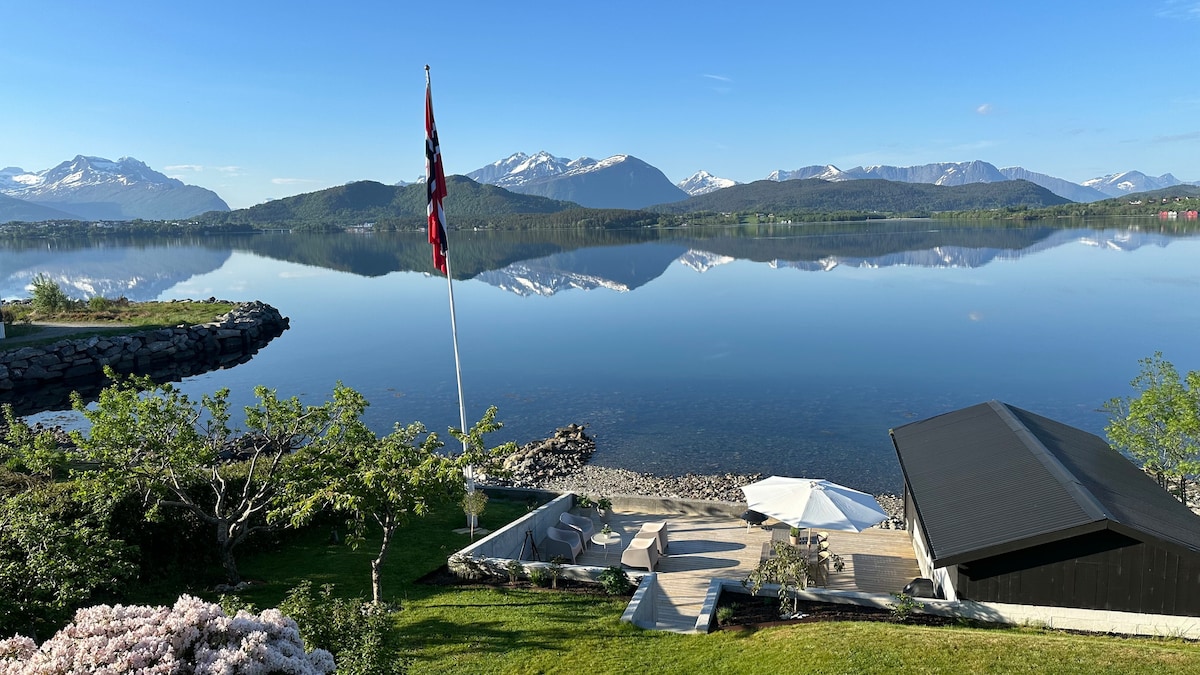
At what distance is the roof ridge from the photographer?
12.1 meters

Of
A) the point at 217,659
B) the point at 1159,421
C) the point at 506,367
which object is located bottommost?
the point at 506,367

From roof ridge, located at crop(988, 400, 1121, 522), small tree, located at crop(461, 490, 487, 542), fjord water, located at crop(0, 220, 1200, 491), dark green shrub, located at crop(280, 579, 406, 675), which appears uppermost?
dark green shrub, located at crop(280, 579, 406, 675)

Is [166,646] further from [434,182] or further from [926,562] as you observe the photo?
[926,562]

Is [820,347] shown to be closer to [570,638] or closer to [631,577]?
[631,577]

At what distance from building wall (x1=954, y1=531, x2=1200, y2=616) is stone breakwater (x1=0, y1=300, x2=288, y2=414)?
149ft

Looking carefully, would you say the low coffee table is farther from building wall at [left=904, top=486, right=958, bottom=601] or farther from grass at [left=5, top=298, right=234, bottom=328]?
grass at [left=5, top=298, right=234, bottom=328]

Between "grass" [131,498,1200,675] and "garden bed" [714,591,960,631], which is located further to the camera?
"garden bed" [714,591,960,631]

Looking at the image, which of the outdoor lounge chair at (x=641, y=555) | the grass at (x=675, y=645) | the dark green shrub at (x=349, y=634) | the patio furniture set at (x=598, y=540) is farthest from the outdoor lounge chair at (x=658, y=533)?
the dark green shrub at (x=349, y=634)

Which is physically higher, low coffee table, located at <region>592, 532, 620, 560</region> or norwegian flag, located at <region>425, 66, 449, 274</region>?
norwegian flag, located at <region>425, 66, 449, 274</region>

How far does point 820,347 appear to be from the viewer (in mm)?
50500

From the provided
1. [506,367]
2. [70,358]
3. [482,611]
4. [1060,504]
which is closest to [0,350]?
[70,358]

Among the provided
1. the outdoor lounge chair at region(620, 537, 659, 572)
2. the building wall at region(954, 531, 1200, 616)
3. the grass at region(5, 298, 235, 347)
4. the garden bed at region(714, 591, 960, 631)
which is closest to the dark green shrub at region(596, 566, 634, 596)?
the outdoor lounge chair at region(620, 537, 659, 572)

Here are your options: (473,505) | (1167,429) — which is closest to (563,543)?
(473,505)

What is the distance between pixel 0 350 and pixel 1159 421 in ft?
197
